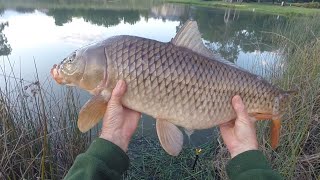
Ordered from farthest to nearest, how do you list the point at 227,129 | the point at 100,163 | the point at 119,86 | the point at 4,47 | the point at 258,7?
the point at 258,7 → the point at 4,47 → the point at 227,129 → the point at 119,86 → the point at 100,163

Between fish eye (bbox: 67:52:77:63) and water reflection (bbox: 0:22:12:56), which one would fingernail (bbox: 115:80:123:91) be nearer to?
fish eye (bbox: 67:52:77:63)

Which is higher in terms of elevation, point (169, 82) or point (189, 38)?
point (189, 38)

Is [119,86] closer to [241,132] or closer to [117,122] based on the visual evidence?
[117,122]

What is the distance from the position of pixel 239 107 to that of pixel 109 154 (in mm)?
639

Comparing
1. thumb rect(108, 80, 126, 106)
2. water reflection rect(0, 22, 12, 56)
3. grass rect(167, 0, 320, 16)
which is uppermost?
thumb rect(108, 80, 126, 106)

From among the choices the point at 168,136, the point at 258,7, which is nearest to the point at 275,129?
the point at 168,136

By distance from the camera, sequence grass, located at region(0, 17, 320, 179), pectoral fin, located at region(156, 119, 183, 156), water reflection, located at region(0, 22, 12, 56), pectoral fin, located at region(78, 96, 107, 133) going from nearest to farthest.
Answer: pectoral fin, located at region(78, 96, 107, 133), pectoral fin, located at region(156, 119, 183, 156), grass, located at region(0, 17, 320, 179), water reflection, located at region(0, 22, 12, 56)

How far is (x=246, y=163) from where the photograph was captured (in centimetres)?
137

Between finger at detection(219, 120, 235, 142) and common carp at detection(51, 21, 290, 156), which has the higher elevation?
common carp at detection(51, 21, 290, 156)

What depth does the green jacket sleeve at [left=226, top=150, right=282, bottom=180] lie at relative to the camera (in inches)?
49.4

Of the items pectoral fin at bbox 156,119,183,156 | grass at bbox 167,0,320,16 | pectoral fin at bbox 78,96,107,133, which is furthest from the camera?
grass at bbox 167,0,320,16

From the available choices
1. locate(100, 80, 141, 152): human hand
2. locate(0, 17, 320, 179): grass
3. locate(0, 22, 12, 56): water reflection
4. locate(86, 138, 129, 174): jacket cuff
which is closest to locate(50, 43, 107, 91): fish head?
locate(100, 80, 141, 152): human hand

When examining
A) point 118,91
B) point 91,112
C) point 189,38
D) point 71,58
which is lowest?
point 91,112

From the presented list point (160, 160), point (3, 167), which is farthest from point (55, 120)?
point (160, 160)
